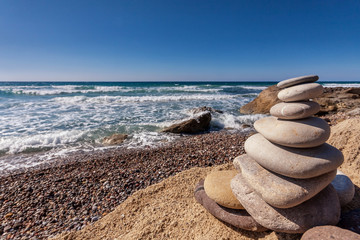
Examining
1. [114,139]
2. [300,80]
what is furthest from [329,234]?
[114,139]

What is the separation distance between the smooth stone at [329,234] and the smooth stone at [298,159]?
0.51m

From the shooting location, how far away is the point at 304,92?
214cm

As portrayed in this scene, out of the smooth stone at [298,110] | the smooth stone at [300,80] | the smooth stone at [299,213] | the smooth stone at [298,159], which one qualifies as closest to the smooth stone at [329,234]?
the smooth stone at [299,213]

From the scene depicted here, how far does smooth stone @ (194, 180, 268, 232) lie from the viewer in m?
2.28

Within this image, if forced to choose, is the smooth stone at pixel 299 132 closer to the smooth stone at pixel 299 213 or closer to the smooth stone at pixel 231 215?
the smooth stone at pixel 299 213

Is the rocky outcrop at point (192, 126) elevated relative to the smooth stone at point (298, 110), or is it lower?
lower

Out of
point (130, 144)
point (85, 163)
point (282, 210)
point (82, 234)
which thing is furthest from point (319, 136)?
point (130, 144)

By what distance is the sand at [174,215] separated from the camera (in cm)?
248

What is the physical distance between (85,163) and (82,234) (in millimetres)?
3028

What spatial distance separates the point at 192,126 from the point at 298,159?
6.90 m

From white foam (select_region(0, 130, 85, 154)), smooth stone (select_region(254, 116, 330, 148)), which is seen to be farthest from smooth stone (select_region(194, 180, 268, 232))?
white foam (select_region(0, 130, 85, 154))

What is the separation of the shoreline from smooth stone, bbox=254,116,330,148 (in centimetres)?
280

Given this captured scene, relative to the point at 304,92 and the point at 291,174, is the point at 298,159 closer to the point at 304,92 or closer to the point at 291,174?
the point at 291,174

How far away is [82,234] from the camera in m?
2.80
